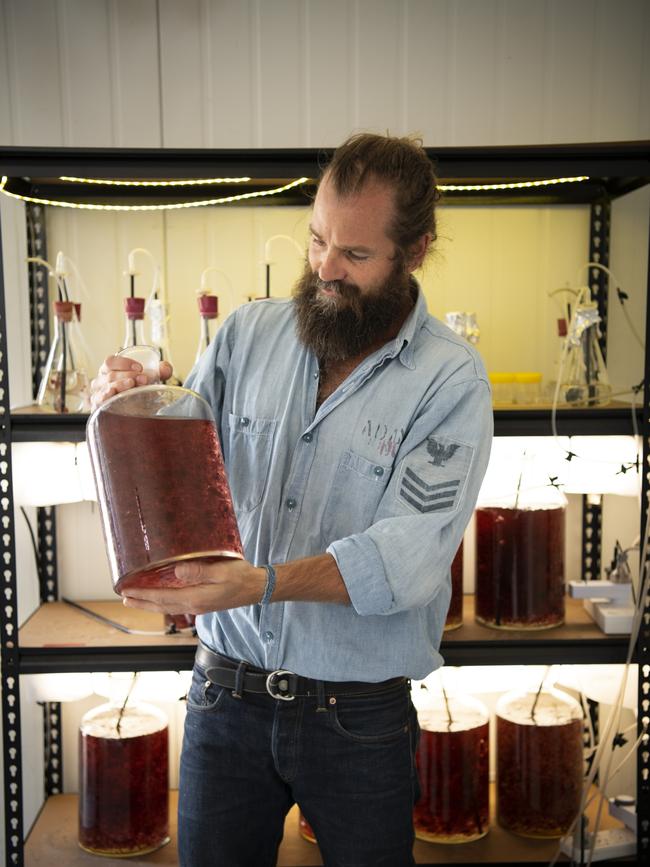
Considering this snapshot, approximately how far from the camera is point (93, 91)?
1905 millimetres

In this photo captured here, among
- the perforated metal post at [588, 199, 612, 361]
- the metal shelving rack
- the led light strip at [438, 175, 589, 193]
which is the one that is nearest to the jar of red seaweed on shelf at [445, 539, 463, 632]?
the metal shelving rack

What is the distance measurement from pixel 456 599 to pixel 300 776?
2.10 ft

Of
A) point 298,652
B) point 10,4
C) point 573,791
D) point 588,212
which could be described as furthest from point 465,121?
point 573,791

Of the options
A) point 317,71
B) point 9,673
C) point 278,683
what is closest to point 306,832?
point 9,673

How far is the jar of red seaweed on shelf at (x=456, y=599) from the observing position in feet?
5.78

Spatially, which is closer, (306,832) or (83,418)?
(83,418)

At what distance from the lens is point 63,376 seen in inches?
69.3

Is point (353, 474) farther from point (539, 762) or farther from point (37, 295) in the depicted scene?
point (37, 295)

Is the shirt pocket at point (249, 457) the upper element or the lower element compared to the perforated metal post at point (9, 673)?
upper

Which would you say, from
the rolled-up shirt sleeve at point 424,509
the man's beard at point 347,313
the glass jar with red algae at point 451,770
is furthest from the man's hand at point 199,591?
the glass jar with red algae at point 451,770

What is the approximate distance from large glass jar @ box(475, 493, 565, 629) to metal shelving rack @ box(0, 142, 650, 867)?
0.21 feet

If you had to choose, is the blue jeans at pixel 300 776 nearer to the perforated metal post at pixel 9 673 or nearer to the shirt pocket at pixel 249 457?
the shirt pocket at pixel 249 457

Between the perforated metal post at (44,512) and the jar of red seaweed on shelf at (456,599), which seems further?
the perforated metal post at (44,512)

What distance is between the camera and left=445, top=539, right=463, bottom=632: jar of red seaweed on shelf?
1.76 meters
